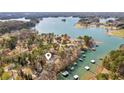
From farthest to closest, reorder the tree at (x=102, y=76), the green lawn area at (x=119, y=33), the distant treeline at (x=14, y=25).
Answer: the distant treeline at (x=14, y=25)
the green lawn area at (x=119, y=33)
the tree at (x=102, y=76)

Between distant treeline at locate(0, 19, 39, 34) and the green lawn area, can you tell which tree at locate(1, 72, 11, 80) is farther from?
the green lawn area

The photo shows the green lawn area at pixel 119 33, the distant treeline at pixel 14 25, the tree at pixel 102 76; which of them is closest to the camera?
the tree at pixel 102 76

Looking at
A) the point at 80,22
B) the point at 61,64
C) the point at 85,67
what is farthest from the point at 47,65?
the point at 80,22

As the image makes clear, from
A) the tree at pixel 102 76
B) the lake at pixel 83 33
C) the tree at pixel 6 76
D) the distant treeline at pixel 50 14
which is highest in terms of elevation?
the distant treeline at pixel 50 14

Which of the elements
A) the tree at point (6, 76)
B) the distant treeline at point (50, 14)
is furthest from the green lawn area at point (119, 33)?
the tree at point (6, 76)

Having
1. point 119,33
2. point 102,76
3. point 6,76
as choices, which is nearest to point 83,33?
point 119,33

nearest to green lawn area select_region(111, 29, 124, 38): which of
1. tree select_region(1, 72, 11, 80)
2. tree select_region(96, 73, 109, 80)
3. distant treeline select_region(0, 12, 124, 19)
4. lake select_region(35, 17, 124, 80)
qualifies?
lake select_region(35, 17, 124, 80)

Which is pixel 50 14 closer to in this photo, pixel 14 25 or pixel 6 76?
pixel 14 25

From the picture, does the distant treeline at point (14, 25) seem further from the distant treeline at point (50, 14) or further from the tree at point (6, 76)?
the tree at point (6, 76)
